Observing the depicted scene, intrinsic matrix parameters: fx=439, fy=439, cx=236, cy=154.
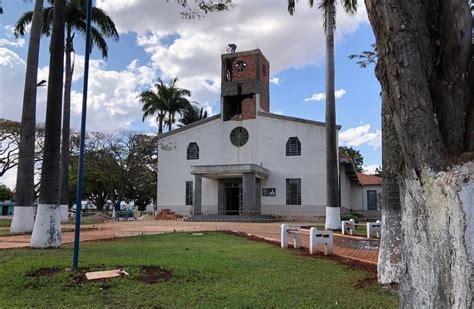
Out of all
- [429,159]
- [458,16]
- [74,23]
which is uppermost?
[74,23]

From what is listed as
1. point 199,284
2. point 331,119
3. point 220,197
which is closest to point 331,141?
point 331,119

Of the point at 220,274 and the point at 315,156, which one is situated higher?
the point at 315,156

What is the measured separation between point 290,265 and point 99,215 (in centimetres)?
2724

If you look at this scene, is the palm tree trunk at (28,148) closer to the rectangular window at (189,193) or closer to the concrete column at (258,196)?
the concrete column at (258,196)

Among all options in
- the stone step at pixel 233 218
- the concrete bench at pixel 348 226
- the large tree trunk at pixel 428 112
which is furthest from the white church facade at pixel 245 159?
the large tree trunk at pixel 428 112

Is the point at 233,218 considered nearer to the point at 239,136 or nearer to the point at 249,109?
the point at 239,136

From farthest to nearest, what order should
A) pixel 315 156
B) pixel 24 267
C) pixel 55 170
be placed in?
pixel 315 156
pixel 55 170
pixel 24 267

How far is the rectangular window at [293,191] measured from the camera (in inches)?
1252

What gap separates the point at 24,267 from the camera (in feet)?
25.0

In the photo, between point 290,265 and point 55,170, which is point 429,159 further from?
point 55,170

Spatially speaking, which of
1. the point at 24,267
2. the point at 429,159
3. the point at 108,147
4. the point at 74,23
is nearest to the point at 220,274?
the point at 24,267

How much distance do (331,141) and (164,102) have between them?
91.3 ft

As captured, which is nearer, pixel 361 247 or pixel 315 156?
pixel 361 247

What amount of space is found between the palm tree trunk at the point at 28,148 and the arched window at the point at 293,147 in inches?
762
